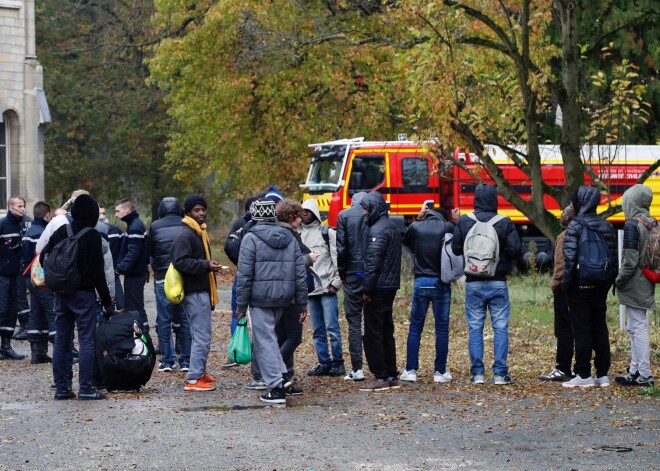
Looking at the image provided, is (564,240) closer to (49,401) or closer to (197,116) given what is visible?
(49,401)

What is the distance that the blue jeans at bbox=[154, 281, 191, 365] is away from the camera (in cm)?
1279

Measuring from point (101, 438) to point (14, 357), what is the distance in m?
5.76

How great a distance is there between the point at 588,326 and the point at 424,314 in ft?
5.30

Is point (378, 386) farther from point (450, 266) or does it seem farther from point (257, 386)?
point (450, 266)

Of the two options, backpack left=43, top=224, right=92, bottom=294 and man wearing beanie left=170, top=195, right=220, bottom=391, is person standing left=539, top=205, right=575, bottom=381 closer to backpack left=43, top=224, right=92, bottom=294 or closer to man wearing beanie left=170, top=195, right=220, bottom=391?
man wearing beanie left=170, top=195, right=220, bottom=391

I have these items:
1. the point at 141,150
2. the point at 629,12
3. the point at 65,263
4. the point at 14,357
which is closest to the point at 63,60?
the point at 141,150

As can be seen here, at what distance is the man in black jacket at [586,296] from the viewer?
10969 mm

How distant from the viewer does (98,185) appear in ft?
142

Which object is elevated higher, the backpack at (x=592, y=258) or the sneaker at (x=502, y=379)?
the backpack at (x=592, y=258)

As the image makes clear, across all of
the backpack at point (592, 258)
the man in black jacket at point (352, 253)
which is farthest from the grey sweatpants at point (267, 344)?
the backpack at point (592, 258)

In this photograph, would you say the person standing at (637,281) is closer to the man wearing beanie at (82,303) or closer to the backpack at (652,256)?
the backpack at (652,256)

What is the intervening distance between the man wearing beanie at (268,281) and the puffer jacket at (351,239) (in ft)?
3.45

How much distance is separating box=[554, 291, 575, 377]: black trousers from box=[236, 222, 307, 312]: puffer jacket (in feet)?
9.83

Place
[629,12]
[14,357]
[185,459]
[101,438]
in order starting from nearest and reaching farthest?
[185,459] < [101,438] < [14,357] < [629,12]
